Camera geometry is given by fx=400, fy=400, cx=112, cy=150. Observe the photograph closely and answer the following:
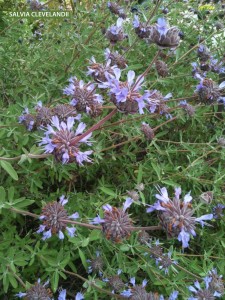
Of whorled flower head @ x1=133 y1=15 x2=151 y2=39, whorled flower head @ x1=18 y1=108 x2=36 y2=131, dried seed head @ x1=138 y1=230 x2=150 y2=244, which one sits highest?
whorled flower head @ x1=133 y1=15 x2=151 y2=39

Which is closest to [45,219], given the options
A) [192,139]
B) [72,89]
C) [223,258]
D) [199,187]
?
[72,89]

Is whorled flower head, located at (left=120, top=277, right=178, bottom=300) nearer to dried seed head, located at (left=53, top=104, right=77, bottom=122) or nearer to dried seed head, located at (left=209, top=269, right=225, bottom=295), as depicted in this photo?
dried seed head, located at (left=209, top=269, right=225, bottom=295)

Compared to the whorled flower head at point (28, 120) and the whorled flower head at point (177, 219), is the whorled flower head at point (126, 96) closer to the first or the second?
the whorled flower head at point (177, 219)

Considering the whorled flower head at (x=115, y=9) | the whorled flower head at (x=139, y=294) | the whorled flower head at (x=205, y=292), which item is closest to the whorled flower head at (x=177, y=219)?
the whorled flower head at (x=139, y=294)

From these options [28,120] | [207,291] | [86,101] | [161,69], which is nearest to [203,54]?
[161,69]

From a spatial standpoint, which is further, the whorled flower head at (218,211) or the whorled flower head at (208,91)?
the whorled flower head at (218,211)

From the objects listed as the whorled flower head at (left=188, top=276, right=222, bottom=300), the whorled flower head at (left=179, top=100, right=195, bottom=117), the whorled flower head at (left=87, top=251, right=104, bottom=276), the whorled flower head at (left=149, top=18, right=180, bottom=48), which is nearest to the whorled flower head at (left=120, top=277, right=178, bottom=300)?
the whorled flower head at (left=188, top=276, right=222, bottom=300)

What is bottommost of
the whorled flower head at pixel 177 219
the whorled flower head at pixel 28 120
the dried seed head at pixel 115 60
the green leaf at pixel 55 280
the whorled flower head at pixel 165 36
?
the green leaf at pixel 55 280

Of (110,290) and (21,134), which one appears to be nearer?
(110,290)

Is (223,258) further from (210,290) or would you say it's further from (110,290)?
(110,290)
